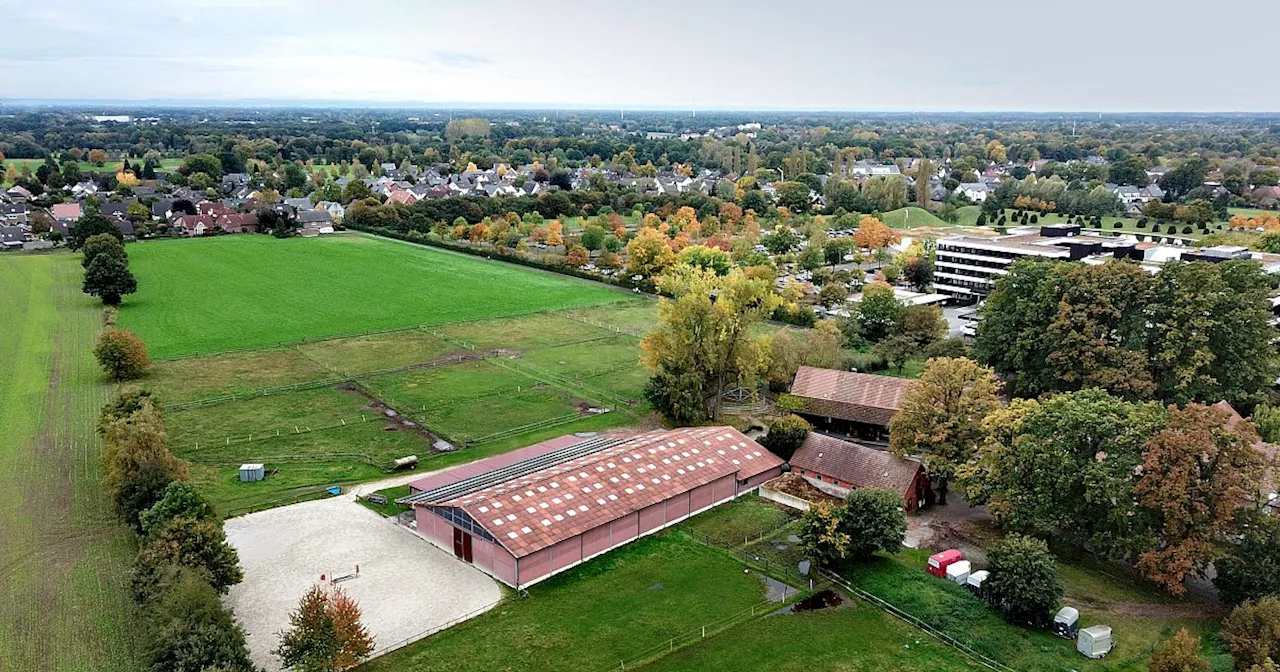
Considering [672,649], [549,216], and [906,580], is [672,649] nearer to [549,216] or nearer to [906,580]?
[906,580]

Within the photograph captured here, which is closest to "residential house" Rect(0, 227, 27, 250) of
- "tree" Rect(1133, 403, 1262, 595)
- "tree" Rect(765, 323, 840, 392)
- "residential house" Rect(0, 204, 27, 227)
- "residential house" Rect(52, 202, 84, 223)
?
"residential house" Rect(0, 204, 27, 227)

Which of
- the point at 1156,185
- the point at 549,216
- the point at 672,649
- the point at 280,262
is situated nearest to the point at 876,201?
the point at 549,216

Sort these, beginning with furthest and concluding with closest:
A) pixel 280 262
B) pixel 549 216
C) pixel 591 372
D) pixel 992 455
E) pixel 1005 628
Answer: pixel 549 216, pixel 280 262, pixel 591 372, pixel 992 455, pixel 1005 628

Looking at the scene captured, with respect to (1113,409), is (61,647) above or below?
below

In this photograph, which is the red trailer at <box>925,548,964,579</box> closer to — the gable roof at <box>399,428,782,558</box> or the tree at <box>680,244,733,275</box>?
the gable roof at <box>399,428,782,558</box>

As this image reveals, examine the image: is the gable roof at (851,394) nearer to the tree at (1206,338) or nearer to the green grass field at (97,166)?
the tree at (1206,338)

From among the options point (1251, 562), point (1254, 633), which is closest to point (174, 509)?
point (1254, 633)

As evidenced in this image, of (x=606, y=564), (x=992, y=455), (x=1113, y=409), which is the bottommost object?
(x=606, y=564)
